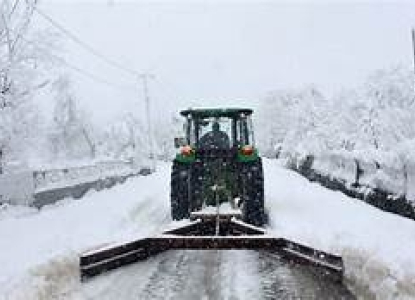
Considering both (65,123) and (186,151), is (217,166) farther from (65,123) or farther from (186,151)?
(65,123)

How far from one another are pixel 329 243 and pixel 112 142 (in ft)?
334

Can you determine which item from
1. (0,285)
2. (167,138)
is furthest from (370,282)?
(167,138)

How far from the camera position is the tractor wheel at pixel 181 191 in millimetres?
12406

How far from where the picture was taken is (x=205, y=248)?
7719mm

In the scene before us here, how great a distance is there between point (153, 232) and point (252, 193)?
3.41m

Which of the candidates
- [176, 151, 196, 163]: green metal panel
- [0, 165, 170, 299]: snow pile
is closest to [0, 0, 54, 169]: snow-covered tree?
[0, 165, 170, 299]: snow pile

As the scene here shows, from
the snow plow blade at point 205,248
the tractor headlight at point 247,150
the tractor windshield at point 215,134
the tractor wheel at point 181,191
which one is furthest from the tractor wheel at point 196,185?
the snow plow blade at point 205,248

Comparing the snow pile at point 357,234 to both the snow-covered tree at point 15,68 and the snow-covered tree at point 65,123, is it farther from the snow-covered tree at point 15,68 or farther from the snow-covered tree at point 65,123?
the snow-covered tree at point 65,123

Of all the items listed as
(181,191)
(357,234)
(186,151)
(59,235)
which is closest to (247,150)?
(186,151)

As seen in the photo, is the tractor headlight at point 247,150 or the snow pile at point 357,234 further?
the tractor headlight at point 247,150

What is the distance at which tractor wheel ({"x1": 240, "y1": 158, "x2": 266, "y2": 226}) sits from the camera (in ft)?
40.4

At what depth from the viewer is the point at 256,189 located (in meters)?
12.4

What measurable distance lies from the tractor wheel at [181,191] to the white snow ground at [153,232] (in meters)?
0.59

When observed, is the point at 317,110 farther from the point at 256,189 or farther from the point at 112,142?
the point at 256,189
